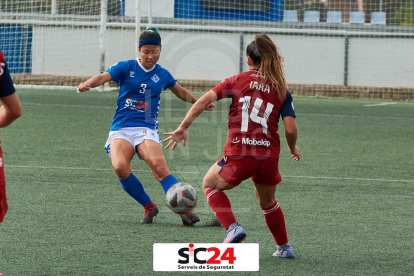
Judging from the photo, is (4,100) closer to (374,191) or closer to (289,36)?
(374,191)

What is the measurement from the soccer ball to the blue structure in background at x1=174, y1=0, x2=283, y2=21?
56.0 ft

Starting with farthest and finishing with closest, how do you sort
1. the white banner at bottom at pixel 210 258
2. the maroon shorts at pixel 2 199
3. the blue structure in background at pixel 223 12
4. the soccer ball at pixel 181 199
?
the blue structure in background at pixel 223 12, the soccer ball at pixel 181 199, the white banner at bottom at pixel 210 258, the maroon shorts at pixel 2 199

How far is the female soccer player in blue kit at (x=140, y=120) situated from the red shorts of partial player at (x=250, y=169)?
104 cm

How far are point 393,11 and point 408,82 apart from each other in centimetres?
368

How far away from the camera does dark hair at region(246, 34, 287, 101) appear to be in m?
3.87

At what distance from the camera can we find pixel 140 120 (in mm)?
5141

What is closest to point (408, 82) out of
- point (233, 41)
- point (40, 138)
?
point (233, 41)

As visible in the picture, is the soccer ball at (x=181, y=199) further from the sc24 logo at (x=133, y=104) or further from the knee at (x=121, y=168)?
the sc24 logo at (x=133, y=104)

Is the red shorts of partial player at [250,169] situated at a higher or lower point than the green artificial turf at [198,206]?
higher

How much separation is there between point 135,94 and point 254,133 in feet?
5.40

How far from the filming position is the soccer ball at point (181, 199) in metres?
4.46

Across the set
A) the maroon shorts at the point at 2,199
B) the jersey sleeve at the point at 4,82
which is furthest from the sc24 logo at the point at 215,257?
the jersey sleeve at the point at 4,82

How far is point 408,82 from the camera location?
18.2 m

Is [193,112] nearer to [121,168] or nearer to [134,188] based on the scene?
[121,168]
